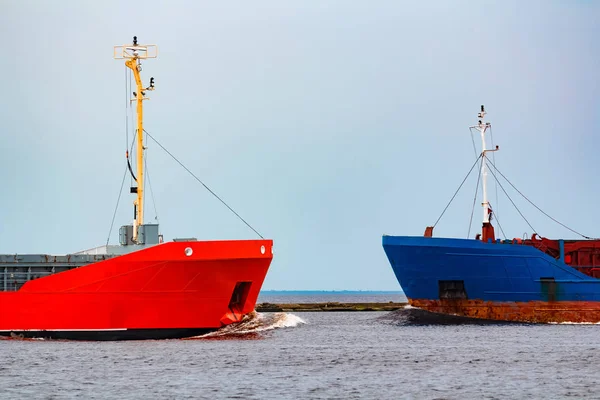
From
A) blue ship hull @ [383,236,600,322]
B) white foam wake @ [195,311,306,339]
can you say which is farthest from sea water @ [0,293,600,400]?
blue ship hull @ [383,236,600,322]

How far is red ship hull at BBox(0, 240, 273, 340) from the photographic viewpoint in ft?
97.6

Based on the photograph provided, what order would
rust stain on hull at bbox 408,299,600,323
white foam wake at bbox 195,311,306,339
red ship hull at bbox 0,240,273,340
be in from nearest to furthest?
red ship hull at bbox 0,240,273,340 → white foam wake at bbox 195,311,306,339 → rust stain on hull at bbox 408,299,600,323

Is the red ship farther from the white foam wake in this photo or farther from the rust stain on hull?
the rust stain on hull

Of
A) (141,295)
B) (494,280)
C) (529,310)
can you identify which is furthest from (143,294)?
(529,310)

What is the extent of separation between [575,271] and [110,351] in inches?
800

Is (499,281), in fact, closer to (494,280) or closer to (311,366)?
(494,280)

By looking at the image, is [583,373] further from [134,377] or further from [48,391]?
[48,391]

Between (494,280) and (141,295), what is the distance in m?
16.2

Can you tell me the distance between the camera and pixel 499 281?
3956cm

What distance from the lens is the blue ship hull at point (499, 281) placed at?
129 feet

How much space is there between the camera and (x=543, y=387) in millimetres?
22953

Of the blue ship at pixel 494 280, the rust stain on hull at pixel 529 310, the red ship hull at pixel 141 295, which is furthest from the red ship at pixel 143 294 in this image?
the rust stain on hull at pixel 529 310

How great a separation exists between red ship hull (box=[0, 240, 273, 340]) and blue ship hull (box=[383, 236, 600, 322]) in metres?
11.4

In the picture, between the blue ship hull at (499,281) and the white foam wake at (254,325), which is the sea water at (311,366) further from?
the blue ship hull at (499,281)
